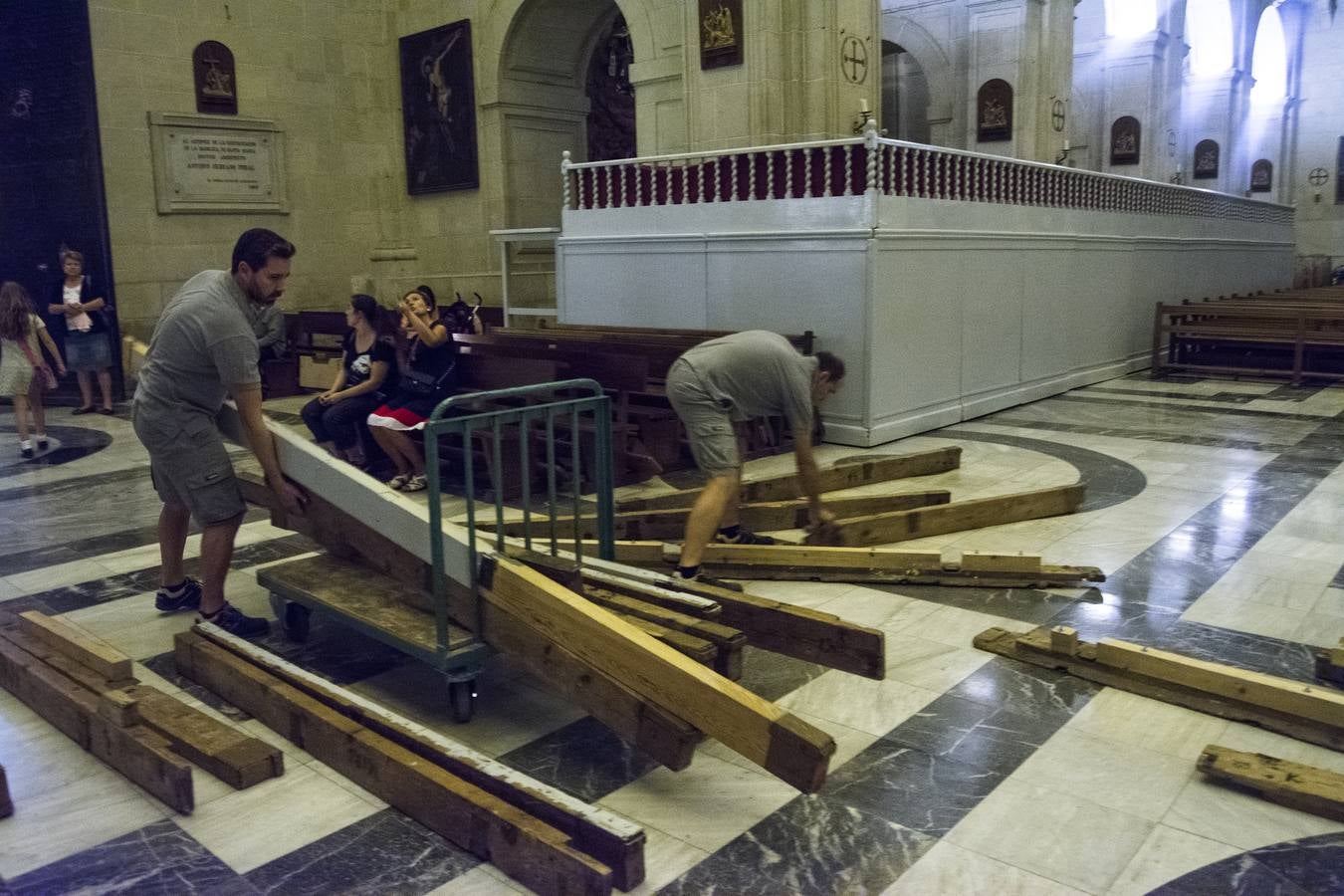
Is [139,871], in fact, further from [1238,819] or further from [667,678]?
[1238,819]

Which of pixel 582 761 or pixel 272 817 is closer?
pixel 272 817

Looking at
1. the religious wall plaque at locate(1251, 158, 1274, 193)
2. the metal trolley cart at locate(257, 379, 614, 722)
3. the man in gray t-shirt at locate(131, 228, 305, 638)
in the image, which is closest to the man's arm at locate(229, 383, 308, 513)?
the man in gray t-shirt at locate(131, 228, 305, 638)

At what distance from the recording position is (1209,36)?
93.7 feet

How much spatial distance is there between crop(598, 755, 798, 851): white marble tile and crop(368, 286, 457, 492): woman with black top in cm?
444

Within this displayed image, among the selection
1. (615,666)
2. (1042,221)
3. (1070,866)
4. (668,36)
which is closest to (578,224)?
(668,36)

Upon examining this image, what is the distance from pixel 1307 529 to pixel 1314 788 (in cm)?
360

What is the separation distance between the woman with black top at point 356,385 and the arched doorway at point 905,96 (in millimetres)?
15112

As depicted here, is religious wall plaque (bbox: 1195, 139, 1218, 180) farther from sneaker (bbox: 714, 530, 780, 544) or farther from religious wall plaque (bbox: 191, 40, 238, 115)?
sneaker (bbox: 714, 530, 780, 544)

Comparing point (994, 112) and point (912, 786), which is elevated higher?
point (994, 112)

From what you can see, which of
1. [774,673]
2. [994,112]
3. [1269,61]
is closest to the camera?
[774,673]

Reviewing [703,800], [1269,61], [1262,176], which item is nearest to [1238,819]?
[703,800]

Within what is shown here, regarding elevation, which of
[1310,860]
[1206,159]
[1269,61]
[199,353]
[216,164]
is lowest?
[1310,860]

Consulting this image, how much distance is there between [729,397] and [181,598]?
2787 mm

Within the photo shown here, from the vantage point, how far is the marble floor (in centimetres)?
287
